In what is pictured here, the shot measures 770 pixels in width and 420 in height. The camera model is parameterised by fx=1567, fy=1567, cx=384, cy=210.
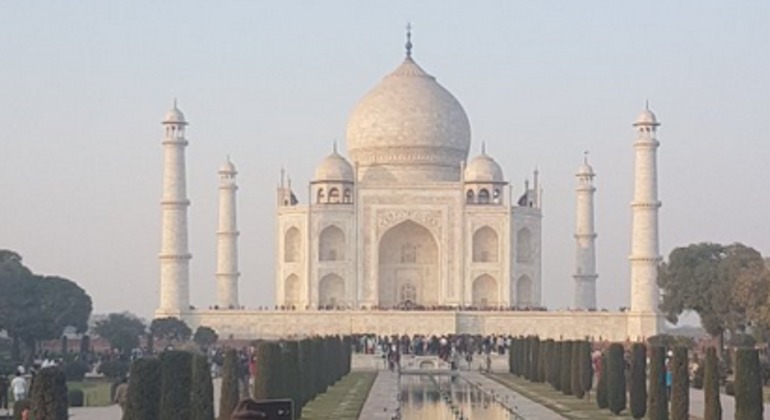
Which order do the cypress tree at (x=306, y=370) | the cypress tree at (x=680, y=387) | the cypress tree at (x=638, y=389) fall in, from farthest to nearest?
the cypress tree at (x=306, y=370), the cypress tree at (x=638, y=389), the cypress tree at (x=680, y=387)

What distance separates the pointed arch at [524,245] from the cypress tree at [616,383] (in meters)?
25.5

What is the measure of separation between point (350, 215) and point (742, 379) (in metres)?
29.7

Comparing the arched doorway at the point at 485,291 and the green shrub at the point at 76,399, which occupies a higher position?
the arched doorway at the point at 485,291

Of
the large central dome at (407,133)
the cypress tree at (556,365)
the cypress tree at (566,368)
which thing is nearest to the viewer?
the cypress tree at (566,368)

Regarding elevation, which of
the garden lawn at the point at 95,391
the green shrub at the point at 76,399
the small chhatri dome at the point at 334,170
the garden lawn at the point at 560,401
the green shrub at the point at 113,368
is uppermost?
the small chhatri dome at the point at 334,170

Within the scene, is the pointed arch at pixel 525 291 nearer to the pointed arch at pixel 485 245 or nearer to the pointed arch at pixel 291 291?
the pointed arch at pixel 485 245

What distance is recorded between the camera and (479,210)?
44156 mm

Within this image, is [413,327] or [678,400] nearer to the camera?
[678,400]

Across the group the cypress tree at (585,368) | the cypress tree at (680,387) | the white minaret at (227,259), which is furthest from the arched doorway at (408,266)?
the cypress tree at (680,387)

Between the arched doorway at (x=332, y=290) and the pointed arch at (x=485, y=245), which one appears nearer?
the arched doorway at (x=332, y=290)

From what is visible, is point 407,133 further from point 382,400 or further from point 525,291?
point 382,400

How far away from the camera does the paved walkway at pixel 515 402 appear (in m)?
18.4

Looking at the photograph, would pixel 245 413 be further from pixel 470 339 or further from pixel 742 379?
pixel 470 339

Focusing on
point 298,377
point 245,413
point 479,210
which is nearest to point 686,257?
point 479,210
